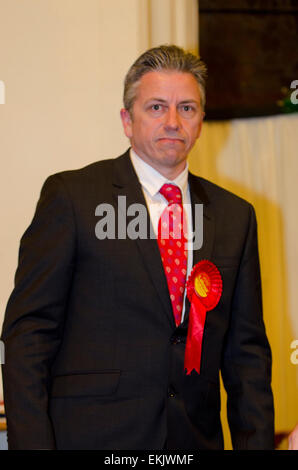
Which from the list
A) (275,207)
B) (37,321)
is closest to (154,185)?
(37,321)

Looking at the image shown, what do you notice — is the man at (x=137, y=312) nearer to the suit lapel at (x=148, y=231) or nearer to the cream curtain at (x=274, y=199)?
the suit lapel at (x=148, y=231)

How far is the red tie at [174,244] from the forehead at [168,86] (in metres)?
0.25

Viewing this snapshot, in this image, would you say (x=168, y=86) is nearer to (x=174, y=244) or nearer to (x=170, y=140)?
(x=170, y=140)

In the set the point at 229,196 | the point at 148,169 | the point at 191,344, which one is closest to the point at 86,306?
the point at 191,344

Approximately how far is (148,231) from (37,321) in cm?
37

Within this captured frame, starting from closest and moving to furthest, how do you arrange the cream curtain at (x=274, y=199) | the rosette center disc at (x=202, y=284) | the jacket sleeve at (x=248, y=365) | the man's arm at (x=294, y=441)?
the man's arm at (x=294, y=441)
the rosette center disc at (x=202, y=284)
the jacket sleeve at (x=248, y=365)
the cream curtain at (x=274, y=199)

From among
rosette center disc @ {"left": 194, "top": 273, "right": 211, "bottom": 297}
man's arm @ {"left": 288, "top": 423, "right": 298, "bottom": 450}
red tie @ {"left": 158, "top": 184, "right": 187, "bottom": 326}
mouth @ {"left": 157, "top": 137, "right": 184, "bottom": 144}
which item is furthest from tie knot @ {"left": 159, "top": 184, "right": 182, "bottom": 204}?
man's arm @ {"left": 288, "top": 423, "right": 298, "bottom": 450}

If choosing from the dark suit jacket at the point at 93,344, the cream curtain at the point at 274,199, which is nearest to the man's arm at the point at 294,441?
the dark suit jacket at the point at 93,344

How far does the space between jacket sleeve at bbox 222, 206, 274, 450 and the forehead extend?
0.45m

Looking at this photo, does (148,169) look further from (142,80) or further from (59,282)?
(59,282)

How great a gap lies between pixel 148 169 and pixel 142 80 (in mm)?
246

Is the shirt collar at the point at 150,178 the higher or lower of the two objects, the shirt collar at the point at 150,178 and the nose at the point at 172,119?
the lower

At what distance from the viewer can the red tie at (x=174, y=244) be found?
1.93 meters

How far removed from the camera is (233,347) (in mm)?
2080
